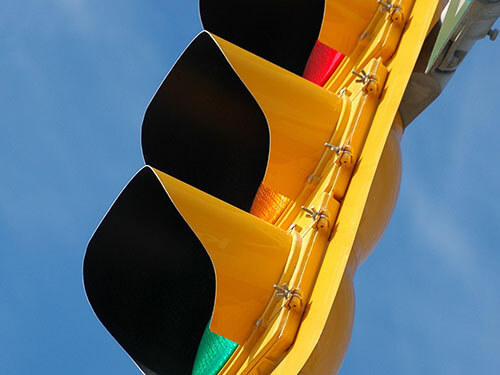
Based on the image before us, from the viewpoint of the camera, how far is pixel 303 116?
6973 millimetres

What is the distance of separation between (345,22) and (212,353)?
2.55m

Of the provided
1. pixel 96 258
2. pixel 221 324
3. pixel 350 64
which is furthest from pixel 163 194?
pixel 350 64

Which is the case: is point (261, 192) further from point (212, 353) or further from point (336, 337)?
point (336, 337)

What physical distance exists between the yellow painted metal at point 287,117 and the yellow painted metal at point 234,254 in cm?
59

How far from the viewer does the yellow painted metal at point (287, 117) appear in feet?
22.3

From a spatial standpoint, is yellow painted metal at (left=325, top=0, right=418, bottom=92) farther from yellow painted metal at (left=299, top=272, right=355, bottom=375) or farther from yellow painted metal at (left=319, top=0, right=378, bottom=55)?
yellow painted metal at (left=299, top=272, right=355, bottom=375)

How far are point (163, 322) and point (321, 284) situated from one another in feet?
4.57

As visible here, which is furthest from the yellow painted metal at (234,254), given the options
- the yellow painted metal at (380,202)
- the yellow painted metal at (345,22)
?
the yellow painted metal at (345,22)

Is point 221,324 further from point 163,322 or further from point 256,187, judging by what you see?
point 256,187

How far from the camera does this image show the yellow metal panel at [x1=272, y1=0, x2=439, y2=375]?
5711 millimetres

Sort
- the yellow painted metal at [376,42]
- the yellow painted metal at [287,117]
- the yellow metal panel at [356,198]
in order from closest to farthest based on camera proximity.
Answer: the yellow metal panel at [356,198] → the yellow painted metal at [287,117] → the yellow painted metal at [376,42]

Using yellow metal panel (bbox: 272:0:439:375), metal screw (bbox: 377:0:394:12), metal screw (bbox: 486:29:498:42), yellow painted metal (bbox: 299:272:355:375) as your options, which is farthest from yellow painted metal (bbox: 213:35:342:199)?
metal screw (bbox: 486:29:498:42)

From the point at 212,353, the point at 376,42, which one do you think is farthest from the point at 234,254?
the point at 376,42

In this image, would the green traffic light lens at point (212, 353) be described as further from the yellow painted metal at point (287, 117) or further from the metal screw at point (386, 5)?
the metal screw at point (386, 5)
